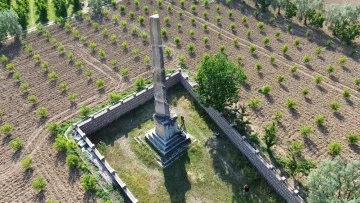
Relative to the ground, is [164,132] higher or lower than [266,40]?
lower

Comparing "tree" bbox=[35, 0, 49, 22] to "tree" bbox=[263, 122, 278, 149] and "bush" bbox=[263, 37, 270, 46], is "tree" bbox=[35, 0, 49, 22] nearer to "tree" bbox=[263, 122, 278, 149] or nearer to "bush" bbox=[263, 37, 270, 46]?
"bush" bbox=[263, 37, 270, 46]

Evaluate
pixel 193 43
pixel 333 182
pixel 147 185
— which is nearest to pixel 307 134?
pixel 333 182

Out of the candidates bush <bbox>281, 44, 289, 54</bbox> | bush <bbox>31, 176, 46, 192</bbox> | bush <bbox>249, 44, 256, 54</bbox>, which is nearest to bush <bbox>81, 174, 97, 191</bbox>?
bush <bbox>31, 176, 46, 192</bbox>

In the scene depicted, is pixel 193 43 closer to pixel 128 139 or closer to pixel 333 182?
pixel 128 139

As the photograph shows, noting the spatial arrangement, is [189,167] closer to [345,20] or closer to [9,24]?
[345,20]

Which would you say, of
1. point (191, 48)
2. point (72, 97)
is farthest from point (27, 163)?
point (191, 48)

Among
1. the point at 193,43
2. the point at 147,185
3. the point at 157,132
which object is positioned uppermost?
the point at 193,43
